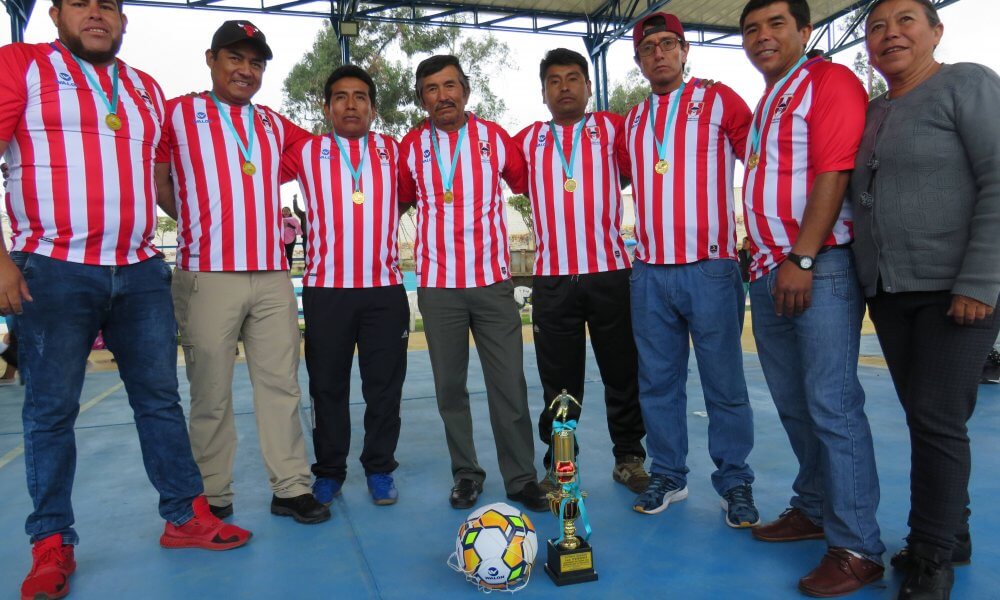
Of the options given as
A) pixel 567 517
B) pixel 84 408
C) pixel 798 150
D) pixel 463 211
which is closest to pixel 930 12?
pixel 798 150

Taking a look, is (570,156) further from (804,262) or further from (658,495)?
(658,495)

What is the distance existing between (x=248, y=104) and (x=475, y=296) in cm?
120

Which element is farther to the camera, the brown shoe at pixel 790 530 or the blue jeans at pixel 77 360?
the brown shoe at pixel 790 530

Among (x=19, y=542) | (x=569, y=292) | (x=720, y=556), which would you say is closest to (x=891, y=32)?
(x=569, y=292)

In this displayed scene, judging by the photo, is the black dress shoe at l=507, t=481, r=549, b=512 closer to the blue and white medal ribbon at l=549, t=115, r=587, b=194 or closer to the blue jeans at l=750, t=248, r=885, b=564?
the blue jeans at l=750, t=248, r=885, b=564

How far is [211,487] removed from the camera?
2.71 m

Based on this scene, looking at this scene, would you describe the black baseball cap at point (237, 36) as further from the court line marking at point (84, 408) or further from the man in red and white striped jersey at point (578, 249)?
the court line marking at point (84, 408)

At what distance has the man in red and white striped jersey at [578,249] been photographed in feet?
9.45

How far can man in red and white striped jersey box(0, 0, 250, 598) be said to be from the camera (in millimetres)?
2104

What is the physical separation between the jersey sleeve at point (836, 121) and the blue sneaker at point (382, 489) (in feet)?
6.59

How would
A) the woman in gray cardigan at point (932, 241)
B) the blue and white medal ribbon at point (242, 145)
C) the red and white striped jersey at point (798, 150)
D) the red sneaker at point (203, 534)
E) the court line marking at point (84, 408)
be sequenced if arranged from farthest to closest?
the court line marking at point (84, 408), the blue and white medal ribbon at point (242, 145), the red sneaker at point (203, 534), the red and white striped jersey at point (798, 150), the woman in gray cardigan at point (932, 241)

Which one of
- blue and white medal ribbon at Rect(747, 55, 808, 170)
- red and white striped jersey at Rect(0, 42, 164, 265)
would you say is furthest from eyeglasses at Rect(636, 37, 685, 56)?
red and white striped jersey at Rect(0, 42, 164, 265)

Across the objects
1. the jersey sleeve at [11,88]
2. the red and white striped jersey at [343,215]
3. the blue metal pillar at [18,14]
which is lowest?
the red and white striped jersey at [343,215]

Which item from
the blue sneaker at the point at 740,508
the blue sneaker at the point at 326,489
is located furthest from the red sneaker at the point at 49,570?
the blue sneaker at the point at 740,508
